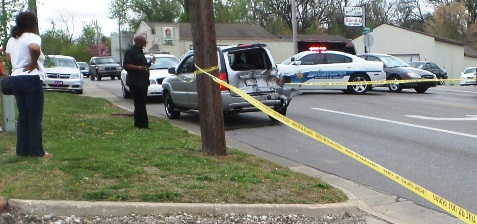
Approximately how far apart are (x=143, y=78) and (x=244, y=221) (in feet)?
19.6

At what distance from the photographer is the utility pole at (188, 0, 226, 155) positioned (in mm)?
8641

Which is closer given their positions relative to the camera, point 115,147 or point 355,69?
point 115,147

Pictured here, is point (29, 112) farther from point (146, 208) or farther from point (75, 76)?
point (75, 76)

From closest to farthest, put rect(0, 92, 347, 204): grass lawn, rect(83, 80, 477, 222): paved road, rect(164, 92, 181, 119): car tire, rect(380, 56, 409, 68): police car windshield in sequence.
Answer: rect(0, 92, 347, 204): grass lawn → rect(83, 80, 477, 222): paved road → rect(164, 92, 181, 119): car tire → rect(380, 56, 409, 68): police car windshield

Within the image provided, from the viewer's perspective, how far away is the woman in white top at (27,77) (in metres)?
7.66

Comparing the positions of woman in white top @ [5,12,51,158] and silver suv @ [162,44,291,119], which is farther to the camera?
silver suv @ [162,44,291,119]

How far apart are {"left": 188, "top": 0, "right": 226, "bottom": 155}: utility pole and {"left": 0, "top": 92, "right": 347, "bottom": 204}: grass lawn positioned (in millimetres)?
265

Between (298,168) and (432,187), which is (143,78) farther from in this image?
(432,187)

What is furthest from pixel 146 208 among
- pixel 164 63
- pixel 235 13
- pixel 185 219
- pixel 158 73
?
pixel 235 13

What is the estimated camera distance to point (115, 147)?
8.90 metres

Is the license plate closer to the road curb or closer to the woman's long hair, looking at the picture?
the woman's long hair

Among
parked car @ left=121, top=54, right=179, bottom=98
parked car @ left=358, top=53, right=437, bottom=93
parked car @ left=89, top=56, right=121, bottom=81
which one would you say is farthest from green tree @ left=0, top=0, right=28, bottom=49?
parked car @ left=89, top=56, right=121, bottom=81

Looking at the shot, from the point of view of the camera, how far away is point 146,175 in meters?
7.05

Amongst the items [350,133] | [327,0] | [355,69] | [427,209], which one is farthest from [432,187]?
[327,0]
